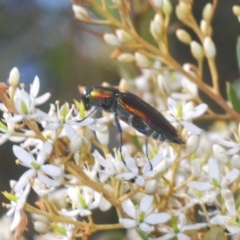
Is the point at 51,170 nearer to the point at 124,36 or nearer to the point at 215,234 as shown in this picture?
the point at 215,234

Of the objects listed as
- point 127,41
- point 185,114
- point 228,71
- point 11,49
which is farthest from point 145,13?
point 228,71

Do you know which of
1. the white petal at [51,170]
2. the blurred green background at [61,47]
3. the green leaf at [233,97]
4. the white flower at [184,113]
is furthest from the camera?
the blurred green background at [61,47]

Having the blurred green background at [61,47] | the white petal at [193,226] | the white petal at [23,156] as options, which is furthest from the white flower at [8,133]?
the blurred green background at [61,47]

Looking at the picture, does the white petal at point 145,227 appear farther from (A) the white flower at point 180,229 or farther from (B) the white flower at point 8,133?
(B) the white flower at point 8,133

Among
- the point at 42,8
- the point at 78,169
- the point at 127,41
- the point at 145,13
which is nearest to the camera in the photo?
the point at 78,169

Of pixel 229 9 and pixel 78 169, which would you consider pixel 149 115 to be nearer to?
pixel 78 169

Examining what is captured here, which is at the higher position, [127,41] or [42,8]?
[127,41]
